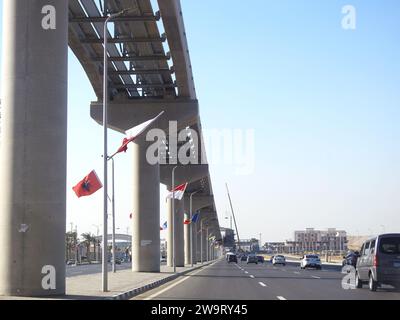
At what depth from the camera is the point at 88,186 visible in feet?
84.4

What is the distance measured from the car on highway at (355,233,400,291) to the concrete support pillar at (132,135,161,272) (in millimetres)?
20622

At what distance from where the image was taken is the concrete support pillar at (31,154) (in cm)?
1722

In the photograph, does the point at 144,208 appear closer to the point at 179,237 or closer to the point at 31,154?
the point at 31,154

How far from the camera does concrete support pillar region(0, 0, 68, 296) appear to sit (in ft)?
56.5

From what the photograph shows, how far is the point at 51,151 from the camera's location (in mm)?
17891

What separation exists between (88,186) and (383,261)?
12.0m

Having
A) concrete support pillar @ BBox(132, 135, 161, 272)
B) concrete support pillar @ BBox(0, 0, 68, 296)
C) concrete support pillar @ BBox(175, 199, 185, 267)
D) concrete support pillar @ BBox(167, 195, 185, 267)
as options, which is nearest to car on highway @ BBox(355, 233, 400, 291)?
concrete support pillar @ BBox(0, 0, 68, 296)

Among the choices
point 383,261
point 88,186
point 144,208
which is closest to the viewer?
point 383,261

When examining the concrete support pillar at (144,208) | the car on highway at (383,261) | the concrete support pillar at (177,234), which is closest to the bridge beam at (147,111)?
the concrete support pillar at (144,208)

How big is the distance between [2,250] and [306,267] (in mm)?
38860

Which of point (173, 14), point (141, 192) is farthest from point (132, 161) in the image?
point (173, 14)

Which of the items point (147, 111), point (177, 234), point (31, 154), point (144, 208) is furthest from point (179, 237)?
point (31, 154)

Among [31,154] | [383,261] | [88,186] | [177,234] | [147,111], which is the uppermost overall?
[147,111]
